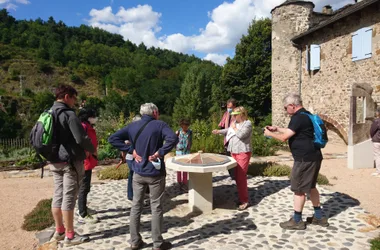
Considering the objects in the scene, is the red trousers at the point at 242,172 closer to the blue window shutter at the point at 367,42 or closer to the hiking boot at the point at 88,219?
the hiking boot at the point at 88,219

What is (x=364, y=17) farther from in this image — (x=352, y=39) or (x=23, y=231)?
(x=23, y=231)

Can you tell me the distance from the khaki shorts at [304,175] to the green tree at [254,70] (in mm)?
20000

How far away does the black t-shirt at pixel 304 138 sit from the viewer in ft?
12.3

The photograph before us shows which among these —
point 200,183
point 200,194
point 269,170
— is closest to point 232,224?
point 200,194

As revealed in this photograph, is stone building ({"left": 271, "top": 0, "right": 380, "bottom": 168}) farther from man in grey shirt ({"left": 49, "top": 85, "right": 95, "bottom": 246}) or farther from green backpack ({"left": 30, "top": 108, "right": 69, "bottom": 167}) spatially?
green backpack ({"left": 30, "top": 108, "right": 69, "bottom": 167})

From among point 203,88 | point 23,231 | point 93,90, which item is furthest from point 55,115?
point 93,90

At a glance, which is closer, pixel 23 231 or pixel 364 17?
pixel 23 231

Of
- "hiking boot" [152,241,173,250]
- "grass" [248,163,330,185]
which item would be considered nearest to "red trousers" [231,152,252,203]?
"hiking boot" [152,241,173,250]

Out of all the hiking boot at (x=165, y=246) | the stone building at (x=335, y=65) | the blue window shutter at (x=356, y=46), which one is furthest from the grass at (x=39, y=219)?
the blue window shutter at (x=356, y=46)

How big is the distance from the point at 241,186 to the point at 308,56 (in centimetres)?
1222

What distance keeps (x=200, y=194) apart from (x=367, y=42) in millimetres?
9644

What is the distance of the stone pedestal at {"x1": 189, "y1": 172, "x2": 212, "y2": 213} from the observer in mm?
4750

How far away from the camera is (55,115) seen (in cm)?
324

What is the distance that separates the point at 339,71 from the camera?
1255cm
